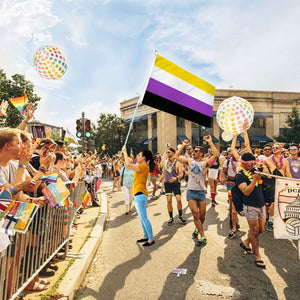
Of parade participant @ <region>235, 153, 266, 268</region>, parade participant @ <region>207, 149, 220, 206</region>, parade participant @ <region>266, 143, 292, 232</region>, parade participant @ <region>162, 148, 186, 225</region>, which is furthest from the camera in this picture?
parade participant @ <region>207, 149, 220, 206</region>

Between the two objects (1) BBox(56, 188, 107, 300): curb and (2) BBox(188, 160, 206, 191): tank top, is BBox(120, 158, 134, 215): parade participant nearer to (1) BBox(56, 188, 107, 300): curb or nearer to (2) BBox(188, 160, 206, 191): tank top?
(1) BBox(56, 188, 107, 300): curb

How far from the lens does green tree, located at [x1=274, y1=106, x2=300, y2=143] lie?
31.7m

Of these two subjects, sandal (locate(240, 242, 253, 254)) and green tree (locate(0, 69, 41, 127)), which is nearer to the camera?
sandal (locate(240, 242, 253, 254))

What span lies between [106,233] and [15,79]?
26.1m

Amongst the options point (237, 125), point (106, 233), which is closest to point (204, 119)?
point (237, 125)

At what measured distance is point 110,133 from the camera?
3338cm

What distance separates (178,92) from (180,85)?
167 millimetres

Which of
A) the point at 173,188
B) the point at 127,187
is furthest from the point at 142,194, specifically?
the point at 127,187

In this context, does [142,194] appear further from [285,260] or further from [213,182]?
[213,182]

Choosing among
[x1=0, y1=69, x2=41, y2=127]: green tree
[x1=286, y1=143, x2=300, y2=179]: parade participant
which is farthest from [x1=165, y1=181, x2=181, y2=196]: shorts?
[x1=0, y1=69, x2=41, y2=127]: green tree

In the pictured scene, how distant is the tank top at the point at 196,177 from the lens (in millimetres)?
5555

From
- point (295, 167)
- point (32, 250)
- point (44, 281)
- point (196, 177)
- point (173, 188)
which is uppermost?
point (295, 167)

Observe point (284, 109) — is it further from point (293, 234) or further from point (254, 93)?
point (293, 234)

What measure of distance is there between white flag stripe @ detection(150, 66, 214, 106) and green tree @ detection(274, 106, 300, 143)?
2997 cm
